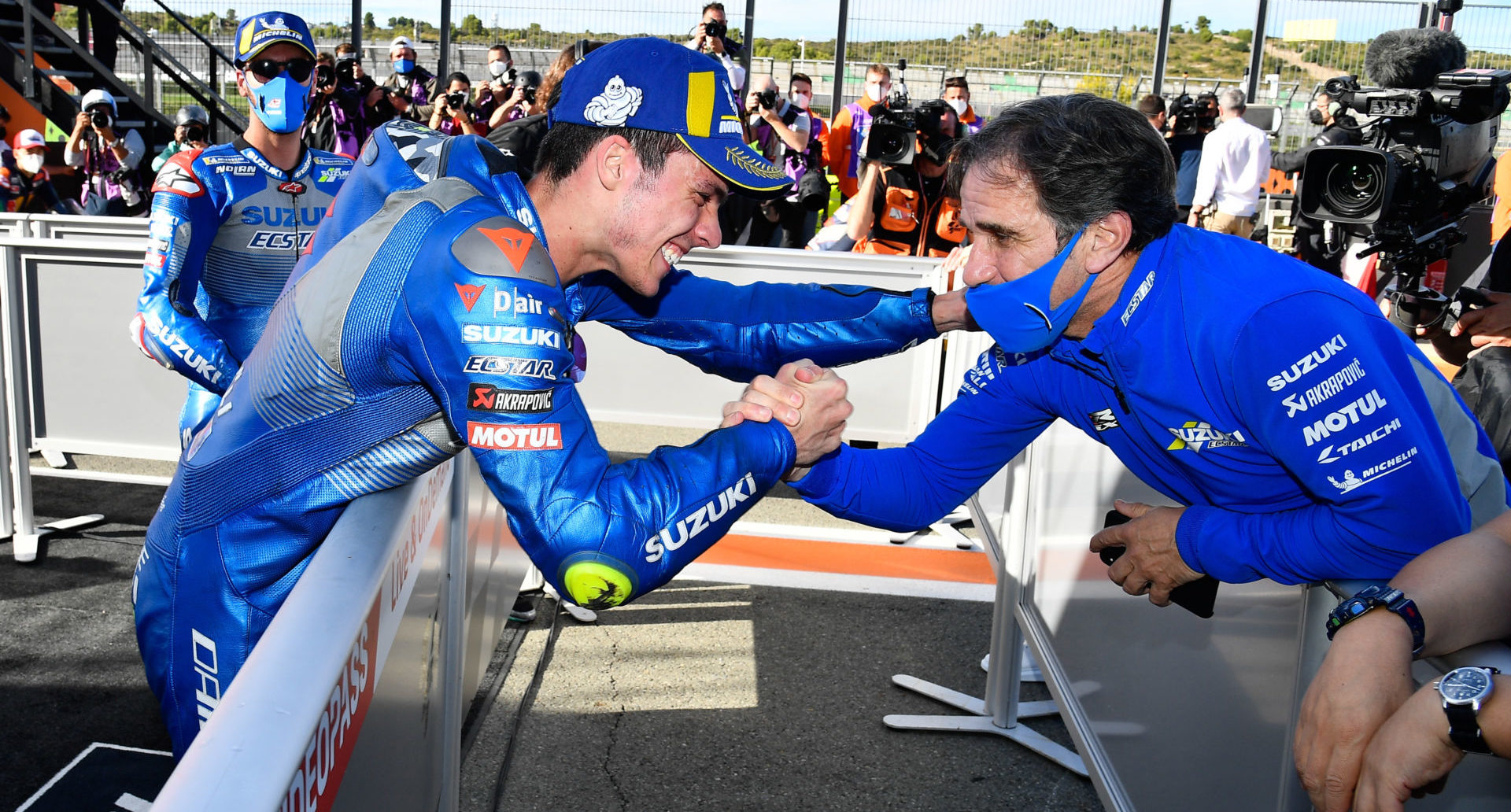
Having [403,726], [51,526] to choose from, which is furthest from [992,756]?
[51,526]

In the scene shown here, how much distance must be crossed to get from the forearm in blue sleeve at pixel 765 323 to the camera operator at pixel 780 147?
5900 mm

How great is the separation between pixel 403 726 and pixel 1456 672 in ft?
5.19

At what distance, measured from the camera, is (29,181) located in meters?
11.2

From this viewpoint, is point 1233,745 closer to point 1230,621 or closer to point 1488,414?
point 1230,621

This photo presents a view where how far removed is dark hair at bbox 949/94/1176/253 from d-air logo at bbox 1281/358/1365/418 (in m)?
0.48

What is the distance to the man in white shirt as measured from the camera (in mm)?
10344

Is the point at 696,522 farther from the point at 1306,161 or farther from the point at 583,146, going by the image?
the point at 1306,161

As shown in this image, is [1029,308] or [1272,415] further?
[1029,308]

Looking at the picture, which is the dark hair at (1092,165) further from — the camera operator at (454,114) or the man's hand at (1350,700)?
the camera operator at (454,114)

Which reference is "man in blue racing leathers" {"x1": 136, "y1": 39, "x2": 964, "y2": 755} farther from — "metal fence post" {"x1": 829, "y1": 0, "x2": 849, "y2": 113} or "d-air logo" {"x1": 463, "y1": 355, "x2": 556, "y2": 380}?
"metal fence post" {"x1": 829, "y1": 0, "x2": 849, "y2": 113}

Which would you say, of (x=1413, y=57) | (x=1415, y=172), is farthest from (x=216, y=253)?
(x=1413, y=57)

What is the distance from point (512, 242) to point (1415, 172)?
394 cm

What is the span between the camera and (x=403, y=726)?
6.33 feet

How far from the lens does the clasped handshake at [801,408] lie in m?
2.19
